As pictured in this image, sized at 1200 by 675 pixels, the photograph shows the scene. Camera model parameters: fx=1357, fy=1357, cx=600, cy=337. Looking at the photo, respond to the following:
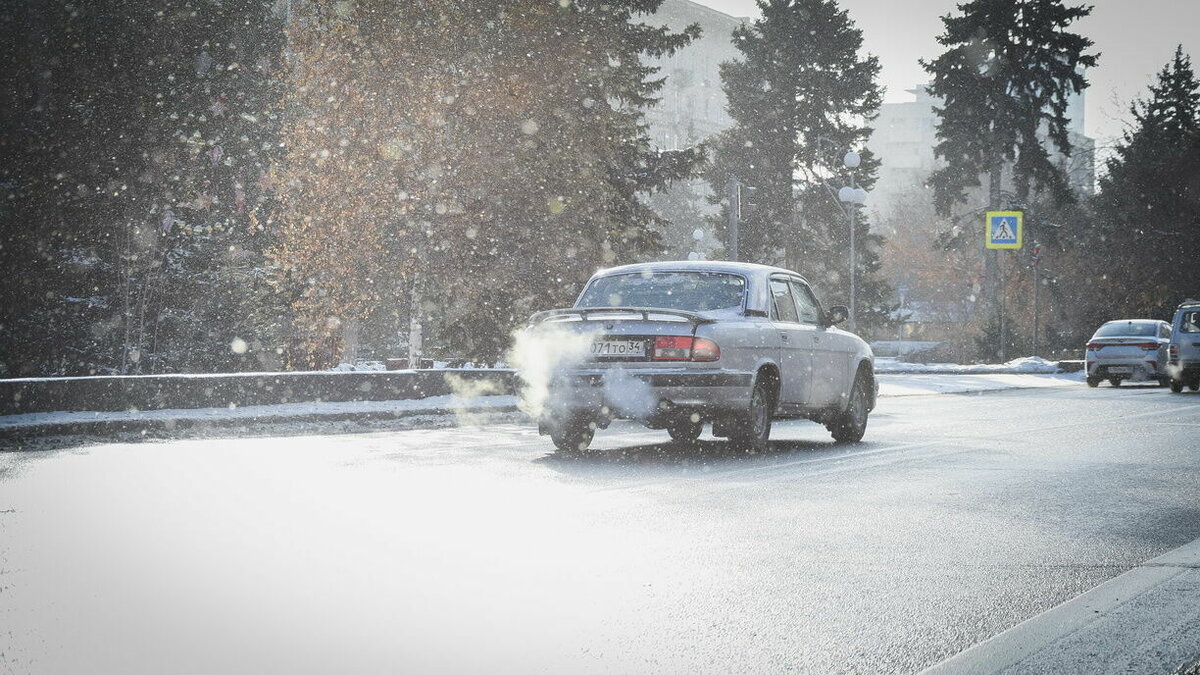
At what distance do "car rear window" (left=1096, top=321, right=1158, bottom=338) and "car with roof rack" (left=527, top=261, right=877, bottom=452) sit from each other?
20.1 m

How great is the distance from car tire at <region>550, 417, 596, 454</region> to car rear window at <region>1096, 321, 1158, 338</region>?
22.2 meters

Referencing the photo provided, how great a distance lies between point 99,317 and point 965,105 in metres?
40.3

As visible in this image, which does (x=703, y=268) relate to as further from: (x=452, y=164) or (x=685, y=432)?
(x=452, y=164)

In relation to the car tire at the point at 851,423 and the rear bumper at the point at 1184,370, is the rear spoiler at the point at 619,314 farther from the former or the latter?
the rear bumper at the point at 1184,370

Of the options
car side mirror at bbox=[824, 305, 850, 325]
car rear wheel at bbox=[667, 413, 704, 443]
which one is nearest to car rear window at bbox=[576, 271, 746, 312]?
car side mirror at bbox=[824, 305, 850, 325]

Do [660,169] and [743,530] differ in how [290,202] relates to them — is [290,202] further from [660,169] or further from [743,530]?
[743,530]

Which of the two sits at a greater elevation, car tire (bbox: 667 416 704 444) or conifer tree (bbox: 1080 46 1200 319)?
conifer tree (bbox: 1080 46 1200 319)

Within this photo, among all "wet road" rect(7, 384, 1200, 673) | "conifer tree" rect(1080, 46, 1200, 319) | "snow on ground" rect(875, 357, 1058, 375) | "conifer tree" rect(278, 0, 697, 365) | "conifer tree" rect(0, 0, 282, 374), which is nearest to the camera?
"wet road" rect(7, 384, 1200, 673)

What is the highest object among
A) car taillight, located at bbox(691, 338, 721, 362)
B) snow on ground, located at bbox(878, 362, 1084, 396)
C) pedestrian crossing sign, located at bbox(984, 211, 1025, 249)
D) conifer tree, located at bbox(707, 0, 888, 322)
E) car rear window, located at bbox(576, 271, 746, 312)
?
conifer tree, located at bbox(707, 0, 888, 322)

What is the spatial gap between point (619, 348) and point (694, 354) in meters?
0.66

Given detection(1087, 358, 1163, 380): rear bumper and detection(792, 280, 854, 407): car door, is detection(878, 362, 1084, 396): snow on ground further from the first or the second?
detection(792, 280, 854, 407): car door

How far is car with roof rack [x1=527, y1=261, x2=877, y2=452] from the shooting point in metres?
11.8

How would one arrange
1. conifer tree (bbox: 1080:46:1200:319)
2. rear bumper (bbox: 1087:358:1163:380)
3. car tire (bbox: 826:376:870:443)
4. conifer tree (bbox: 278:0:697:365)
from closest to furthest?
car tire (bbox: 826:376:870:443), conifer tree (bbox: 278:0:697:365), rear bumper (bbox: 1087:358:1163:380), conifer tree (bbox: 1080:46:1200:319)

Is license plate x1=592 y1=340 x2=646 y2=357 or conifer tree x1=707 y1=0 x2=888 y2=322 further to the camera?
conifer tree x1=707 y1=0 x2=888 y2=322
